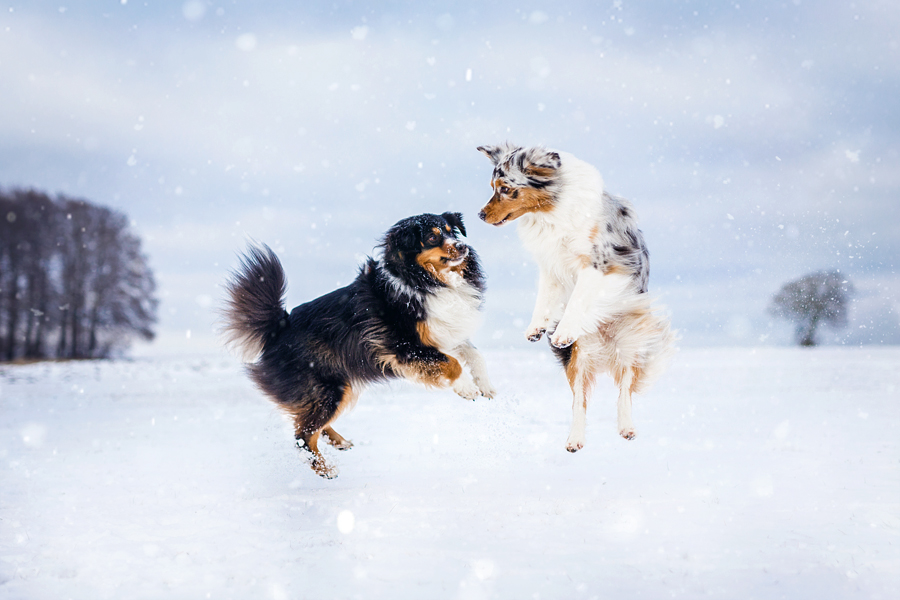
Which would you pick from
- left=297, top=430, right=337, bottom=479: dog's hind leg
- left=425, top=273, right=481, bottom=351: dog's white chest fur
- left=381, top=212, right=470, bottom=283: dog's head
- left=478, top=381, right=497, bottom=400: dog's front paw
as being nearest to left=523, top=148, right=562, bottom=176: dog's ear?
left=381, top=212, right=470, bottom=283: dog's head

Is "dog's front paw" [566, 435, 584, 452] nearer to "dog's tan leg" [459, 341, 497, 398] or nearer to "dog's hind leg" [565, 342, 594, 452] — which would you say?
"dog's hind leg" [565, 342, 594, 452]

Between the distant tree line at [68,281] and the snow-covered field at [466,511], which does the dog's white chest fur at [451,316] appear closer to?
the snow-covered field at [466,511]

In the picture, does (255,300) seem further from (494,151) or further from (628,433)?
(628,433)

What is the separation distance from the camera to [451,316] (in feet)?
15.5

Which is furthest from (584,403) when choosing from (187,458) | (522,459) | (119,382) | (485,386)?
(119,382)

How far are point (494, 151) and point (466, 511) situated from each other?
255 cm

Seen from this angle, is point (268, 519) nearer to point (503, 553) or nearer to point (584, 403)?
point (503, 553)

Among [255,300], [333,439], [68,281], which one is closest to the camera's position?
[255,300]

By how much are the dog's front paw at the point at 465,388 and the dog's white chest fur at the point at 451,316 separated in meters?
0.37

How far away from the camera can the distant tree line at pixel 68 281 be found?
16969mm

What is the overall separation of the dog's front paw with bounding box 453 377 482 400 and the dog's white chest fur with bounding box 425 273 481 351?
0.37 meters

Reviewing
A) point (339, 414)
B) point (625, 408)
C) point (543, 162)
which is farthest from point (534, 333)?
point (339, 414)

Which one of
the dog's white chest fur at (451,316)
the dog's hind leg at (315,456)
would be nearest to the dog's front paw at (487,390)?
the dog's white chest fur at (451,316)

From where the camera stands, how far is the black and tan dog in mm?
4645
